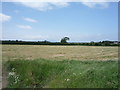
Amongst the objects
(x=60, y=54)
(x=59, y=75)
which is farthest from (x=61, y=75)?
(x=60, y=54)

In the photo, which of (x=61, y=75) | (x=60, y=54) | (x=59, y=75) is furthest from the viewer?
(x=60, y=54)

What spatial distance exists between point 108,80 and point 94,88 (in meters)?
0.83

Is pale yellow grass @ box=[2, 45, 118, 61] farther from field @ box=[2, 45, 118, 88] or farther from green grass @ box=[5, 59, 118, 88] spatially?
green grass @ box=[5, 59, 118, 88]

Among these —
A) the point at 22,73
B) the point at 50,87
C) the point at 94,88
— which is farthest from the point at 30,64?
the point at 94,88

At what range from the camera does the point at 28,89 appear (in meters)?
10.2

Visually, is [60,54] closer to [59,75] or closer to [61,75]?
[59,75]

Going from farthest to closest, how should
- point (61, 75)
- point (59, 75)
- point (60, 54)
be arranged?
point (60, 54) < point (59, 75) < point (61, 75)

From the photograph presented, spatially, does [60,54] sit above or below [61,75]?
above

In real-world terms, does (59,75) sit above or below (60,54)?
below

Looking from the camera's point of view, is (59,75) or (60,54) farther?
(60,54)

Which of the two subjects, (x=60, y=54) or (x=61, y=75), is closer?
A: (x=61, y=75)

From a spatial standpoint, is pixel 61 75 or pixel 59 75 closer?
pixel 61 75

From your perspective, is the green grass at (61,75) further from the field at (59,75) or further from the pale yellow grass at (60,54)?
the pale yellow grass at (60,54)

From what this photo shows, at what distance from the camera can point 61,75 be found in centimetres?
1041
